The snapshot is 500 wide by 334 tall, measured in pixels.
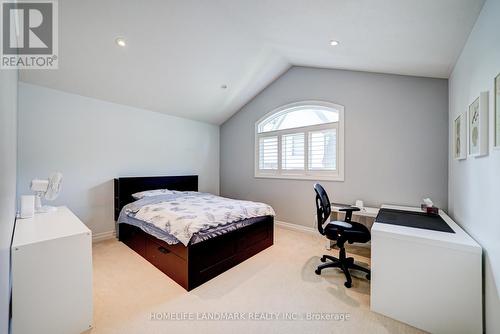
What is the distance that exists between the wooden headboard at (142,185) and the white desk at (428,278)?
3548 millimetres

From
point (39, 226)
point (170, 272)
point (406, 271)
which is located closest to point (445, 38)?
point (406, 271)

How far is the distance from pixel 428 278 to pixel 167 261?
2.46 meters

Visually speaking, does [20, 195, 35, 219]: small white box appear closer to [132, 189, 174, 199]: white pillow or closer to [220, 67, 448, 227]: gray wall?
[132, 189, 174, 199]: white pillow

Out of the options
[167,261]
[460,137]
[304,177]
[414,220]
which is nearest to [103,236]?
[167,261]

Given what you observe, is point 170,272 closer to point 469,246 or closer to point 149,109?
point 469,246

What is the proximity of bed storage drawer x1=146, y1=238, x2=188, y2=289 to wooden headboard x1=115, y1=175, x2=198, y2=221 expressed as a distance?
1129mm

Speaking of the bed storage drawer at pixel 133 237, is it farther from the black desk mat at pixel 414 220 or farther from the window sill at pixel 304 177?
the black desk mat at pixel 414 220

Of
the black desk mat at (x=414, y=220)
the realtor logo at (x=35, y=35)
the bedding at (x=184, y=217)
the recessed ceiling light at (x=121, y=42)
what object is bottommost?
the bedding at (x=184, y=217)

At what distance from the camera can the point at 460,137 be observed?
2.06m

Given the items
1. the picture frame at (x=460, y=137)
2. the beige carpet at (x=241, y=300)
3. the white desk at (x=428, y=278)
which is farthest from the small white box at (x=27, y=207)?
the picture frame at (x=460, y=137)

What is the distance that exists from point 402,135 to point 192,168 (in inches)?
156

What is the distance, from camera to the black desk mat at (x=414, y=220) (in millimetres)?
1946

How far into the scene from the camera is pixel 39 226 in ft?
5.66

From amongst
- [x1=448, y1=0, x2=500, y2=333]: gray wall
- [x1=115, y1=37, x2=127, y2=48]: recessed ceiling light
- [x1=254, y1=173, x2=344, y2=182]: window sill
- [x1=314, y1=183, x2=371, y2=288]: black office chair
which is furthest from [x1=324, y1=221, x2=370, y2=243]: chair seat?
[x1=115, y1=37, x2=127, y2=48]: recessed ceiling light
